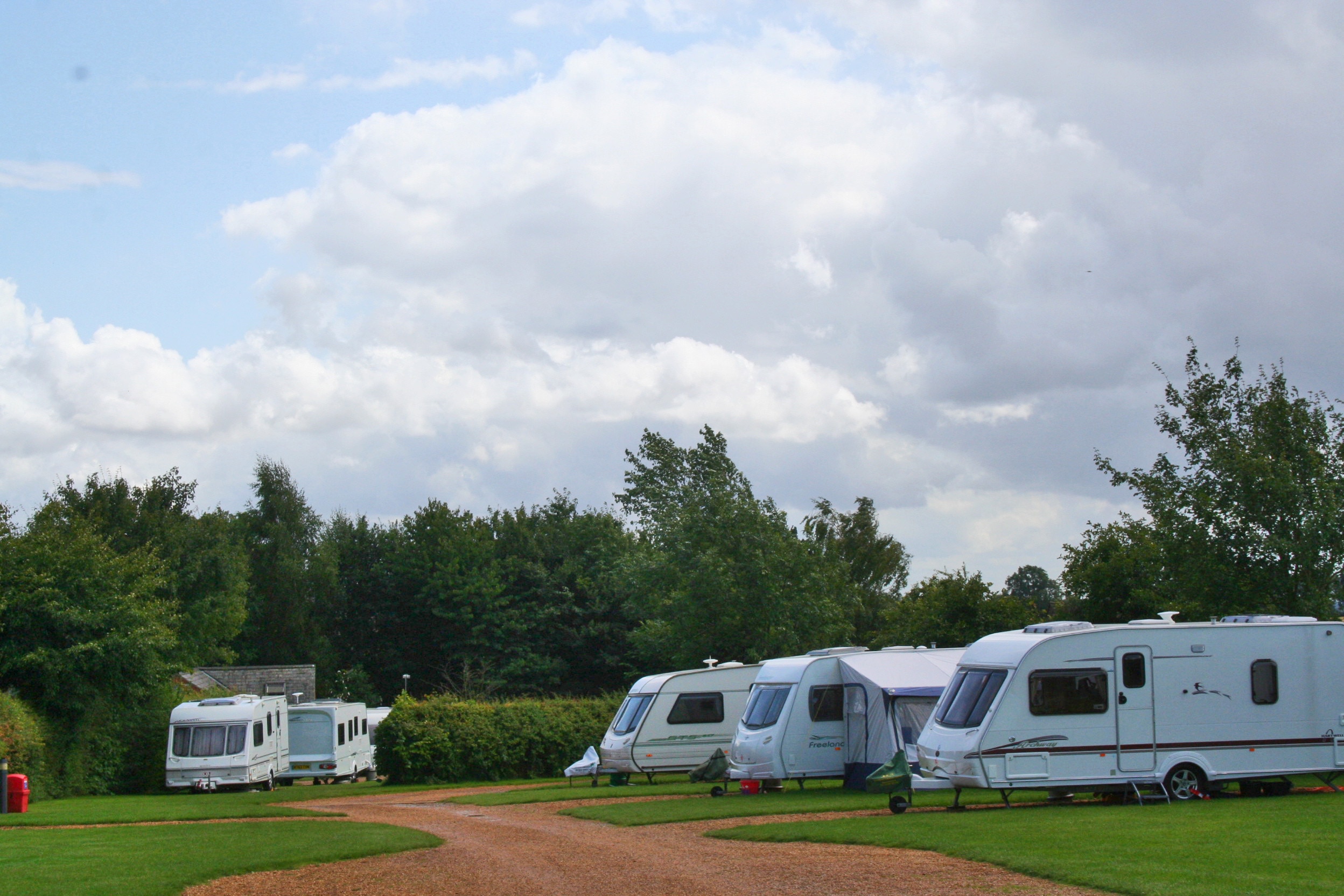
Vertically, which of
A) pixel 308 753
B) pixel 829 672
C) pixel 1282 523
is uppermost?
pixel 1282 523

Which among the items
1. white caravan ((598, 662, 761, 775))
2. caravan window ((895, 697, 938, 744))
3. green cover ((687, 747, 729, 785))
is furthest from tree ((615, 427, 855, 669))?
caravan window ((895, 697, 938, 744))

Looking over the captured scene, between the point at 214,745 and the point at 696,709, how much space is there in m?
12.1

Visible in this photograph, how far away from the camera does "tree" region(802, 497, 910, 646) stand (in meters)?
62.5

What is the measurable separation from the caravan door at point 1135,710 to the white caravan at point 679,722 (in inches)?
451

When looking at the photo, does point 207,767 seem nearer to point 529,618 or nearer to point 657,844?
point 657,844

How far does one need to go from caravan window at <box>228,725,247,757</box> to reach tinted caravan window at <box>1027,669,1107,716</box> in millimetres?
20630

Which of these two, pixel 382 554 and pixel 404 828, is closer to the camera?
pixel 404 828

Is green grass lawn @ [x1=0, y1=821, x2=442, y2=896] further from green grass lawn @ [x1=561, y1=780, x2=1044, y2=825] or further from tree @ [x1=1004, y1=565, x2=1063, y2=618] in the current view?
tree @ [x1=1004, y1=565, x2=1063, y2=618]

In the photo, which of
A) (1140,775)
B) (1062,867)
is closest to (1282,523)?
(1140,775)

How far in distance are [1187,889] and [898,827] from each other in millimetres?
5664

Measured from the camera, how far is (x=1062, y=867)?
11.1m

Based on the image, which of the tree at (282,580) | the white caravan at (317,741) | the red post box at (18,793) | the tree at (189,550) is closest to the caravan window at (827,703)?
the red post box at (18,793)

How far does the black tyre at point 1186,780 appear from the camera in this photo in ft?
57.0

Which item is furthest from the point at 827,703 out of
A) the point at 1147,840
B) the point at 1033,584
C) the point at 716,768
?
the point at 1033,584
